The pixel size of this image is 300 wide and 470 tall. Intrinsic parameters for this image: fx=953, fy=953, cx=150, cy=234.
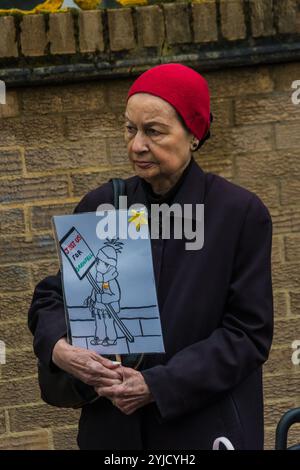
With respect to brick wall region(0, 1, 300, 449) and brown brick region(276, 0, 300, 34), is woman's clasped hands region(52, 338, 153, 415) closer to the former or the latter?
brick wall region(0, 1, 300, 449)

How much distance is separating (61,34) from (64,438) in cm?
178

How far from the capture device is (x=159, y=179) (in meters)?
2.60

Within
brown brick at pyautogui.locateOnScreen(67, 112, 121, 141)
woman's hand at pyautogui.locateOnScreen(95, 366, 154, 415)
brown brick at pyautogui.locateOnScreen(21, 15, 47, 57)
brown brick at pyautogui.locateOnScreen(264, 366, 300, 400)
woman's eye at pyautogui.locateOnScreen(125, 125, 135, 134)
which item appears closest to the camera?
woman's hand at pyautogui.locateOnScreen(95, 366, 154, 415)

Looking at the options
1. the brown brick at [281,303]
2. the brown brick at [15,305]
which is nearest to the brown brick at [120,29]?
the brown brick at [15,305]

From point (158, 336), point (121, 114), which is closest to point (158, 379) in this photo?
point (158, 336)

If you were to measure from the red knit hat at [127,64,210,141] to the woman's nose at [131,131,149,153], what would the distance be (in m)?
0.11

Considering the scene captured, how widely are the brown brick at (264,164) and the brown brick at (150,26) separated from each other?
629 mm

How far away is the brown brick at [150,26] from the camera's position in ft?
13.3

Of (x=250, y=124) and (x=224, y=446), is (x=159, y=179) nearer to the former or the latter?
(x=224, y=446)

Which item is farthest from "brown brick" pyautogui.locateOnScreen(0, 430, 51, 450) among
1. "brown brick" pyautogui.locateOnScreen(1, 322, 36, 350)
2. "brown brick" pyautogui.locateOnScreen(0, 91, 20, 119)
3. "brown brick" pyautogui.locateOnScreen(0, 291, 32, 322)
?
"brown brick" pyautogui.locateOnScreen(0, 91, 20, 119)

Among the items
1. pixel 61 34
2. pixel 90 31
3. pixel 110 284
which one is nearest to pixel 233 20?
pixel 90 31

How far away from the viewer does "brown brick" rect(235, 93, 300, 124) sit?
13.7ft

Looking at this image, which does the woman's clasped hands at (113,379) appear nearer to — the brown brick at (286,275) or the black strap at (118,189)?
the black strap at (118,189)

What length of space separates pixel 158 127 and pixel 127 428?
2.67ft
